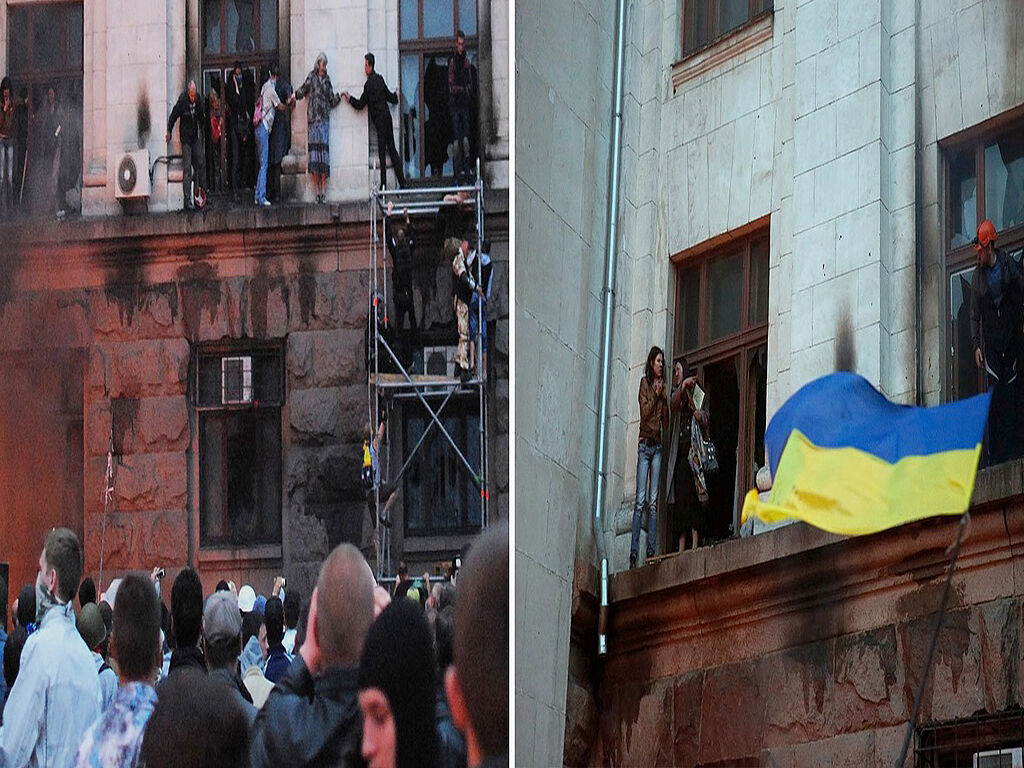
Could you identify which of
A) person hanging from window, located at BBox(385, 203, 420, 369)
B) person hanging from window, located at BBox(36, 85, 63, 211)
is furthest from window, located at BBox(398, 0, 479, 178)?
person hanging from window, located at BBox(36, 85, 63, 211)

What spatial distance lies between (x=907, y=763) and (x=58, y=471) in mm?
2826

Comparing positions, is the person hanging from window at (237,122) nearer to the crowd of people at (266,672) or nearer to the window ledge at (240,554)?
the window ledge at (240,554)

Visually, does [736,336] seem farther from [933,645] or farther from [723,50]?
[933,645]

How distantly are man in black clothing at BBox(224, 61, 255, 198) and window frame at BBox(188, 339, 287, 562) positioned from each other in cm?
51

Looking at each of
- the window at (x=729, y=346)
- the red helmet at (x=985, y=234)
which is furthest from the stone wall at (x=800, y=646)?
the red helmet at (x=985, y=234)

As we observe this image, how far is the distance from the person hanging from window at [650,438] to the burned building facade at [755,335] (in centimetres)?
3

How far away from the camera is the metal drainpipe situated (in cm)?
683

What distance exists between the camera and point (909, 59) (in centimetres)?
671

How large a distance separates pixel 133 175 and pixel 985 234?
8.98 ft

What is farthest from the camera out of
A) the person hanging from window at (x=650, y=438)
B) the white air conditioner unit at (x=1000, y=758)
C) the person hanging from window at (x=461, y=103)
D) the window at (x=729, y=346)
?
the person hanging from window at (x=461, y=103)

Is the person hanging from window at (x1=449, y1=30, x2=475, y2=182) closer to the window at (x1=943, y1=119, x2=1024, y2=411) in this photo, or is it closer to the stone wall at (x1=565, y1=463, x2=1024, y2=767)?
the stone wall at (x1=565, y1=463, x2=1024, y2=767)

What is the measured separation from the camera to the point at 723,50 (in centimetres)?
703

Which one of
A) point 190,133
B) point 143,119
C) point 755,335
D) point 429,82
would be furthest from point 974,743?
point 143,119

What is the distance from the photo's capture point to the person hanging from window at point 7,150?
7.16m
